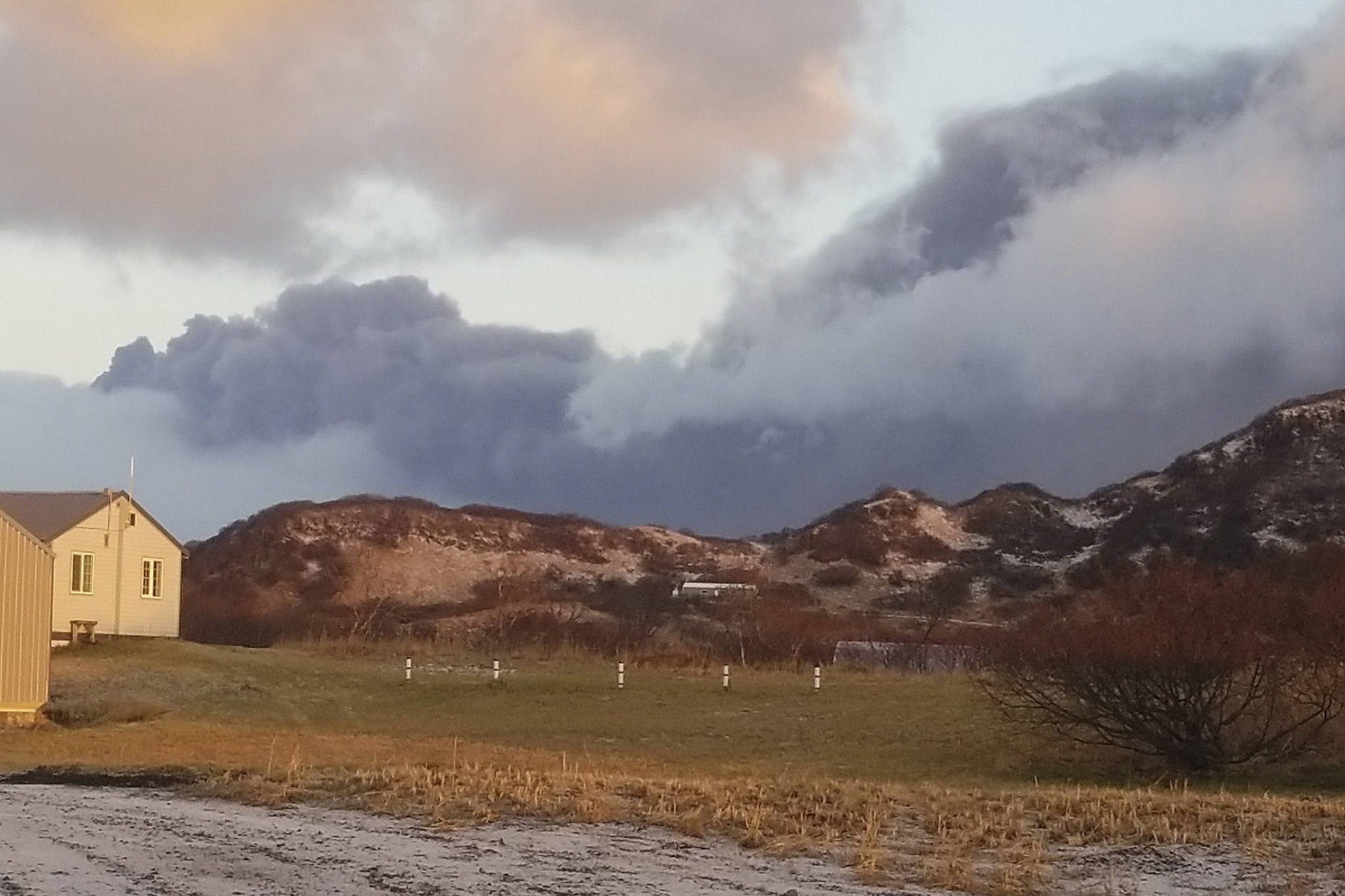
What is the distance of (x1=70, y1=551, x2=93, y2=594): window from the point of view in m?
44.9

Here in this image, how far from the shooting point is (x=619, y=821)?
46.8 feet

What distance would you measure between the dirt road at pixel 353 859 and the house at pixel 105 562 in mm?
31540

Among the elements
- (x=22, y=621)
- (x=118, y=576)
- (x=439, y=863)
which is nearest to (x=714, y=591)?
(x=118, y=576)

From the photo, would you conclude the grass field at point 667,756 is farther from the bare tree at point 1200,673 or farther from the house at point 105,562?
the house at point 105,562

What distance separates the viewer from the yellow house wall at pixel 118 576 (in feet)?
147

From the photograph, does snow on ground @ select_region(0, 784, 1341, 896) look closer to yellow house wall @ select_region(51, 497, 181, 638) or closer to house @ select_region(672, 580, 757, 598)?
yellow house wall @ select_region(51, 497, 181, 638)

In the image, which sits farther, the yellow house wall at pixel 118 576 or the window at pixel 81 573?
the window at pixel 81 573

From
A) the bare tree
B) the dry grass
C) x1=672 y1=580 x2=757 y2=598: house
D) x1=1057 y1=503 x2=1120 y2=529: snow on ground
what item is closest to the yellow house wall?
the bare tree

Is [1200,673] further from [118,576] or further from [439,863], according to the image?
[118,576]

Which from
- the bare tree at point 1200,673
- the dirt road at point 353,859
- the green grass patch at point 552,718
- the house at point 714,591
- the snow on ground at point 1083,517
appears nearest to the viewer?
the dirt road at point 353,859

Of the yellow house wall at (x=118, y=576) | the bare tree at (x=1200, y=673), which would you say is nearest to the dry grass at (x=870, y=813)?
the bare tree at (x=1200, y=673)

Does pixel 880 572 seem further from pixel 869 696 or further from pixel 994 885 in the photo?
pixel 994 885

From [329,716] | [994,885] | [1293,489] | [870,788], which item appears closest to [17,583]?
[329,716]

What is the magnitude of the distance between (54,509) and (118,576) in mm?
2538
